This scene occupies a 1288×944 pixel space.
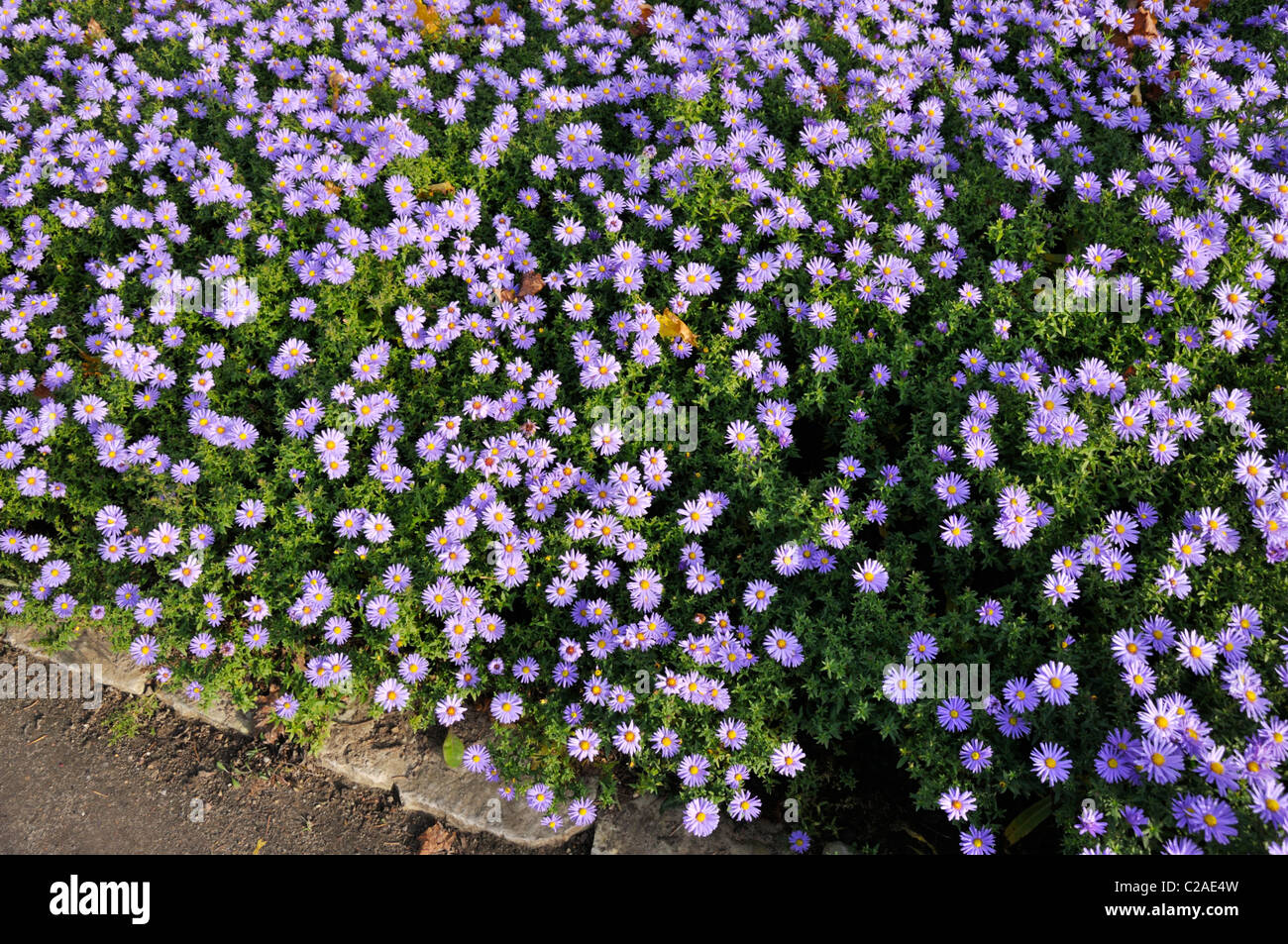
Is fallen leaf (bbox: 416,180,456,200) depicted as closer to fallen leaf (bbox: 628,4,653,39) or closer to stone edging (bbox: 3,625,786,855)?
fallen leaf (bbox: 628,4,653,39)

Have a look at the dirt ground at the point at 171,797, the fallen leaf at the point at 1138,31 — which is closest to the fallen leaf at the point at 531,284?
the dirt ground at the point at 171,797

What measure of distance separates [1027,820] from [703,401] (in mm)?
2087

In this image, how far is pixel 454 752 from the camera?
361 centimetres

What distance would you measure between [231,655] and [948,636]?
301 centimetres

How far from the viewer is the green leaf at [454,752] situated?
3.61m

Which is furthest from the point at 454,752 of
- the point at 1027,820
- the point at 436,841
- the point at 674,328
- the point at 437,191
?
the point at 437,191

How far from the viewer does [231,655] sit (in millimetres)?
3682

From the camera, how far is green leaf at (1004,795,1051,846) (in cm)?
314

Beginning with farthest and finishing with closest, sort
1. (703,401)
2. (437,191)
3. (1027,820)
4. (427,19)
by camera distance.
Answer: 1. (427,19)
2. (437,191)
3. (703,401)
4. (1027,820)

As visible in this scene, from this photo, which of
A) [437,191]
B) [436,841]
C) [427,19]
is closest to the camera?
[436,841]

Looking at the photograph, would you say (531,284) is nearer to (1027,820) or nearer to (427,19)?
(427,19)

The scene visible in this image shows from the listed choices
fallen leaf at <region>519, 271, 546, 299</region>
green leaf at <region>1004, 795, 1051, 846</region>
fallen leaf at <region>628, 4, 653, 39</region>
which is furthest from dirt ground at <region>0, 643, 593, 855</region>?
fallen leaf at <region>628, 4, 653, 39</region>
